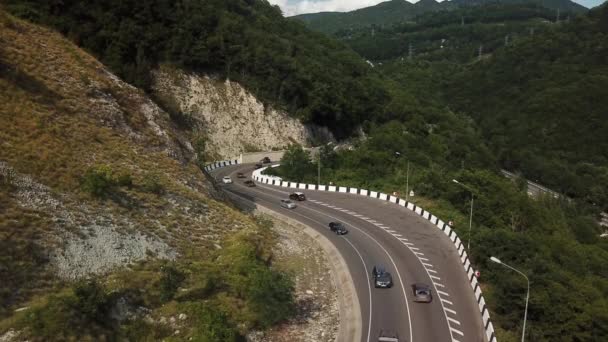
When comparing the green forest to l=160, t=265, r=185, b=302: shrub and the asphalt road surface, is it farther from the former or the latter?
l=160, t=265, r=185, b=302: shrub

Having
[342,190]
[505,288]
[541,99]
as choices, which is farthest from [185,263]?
[541,99]

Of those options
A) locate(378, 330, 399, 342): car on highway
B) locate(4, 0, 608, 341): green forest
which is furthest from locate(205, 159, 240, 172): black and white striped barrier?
locate(378, 330, 399, 342): car on highway

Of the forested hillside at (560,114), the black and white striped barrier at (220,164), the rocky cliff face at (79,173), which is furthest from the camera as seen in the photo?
the forested hillside at (560,114)

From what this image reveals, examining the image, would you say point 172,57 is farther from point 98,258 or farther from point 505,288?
point 505,288

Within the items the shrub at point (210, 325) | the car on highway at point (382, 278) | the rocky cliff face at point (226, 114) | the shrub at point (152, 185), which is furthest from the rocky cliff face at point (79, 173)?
the rocky cliff face at point (226, 114)

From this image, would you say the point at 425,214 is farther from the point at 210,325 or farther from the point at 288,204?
the point at 210,325

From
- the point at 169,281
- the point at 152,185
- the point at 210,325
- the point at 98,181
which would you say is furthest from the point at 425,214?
the point at 98,181

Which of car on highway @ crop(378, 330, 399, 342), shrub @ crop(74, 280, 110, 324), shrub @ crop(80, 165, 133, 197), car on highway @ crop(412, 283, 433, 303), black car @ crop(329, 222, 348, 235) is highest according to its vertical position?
shrub @ crop(80, 165, 133, 197)

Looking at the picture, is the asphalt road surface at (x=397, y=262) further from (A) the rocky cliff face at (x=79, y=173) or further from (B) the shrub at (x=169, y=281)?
(B) the shrub at (x=169, y=281)
